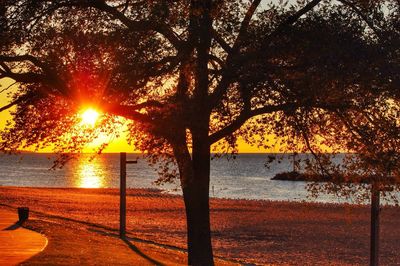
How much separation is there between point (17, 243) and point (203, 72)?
7144 mm

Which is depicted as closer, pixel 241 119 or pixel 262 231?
pixel 241 119

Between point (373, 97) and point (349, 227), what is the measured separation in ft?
87.4

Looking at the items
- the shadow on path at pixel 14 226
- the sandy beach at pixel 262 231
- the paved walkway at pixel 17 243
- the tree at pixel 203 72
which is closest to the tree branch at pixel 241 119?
the tree at pixel 203 72

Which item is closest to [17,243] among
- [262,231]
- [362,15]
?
[362,15]

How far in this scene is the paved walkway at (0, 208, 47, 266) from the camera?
51.2ft

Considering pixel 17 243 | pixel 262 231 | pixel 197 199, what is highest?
pixel 197 199

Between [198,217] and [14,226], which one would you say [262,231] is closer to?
[14,226]

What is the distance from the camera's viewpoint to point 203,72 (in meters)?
15.3

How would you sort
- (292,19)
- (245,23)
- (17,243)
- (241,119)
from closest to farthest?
(292,19), (245,23), (241,119), (17,243)

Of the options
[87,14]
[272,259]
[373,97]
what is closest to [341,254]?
[272,259]

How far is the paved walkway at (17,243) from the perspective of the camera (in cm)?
1559

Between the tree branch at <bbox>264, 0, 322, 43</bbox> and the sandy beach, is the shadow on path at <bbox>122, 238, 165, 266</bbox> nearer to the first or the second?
the sandy beach

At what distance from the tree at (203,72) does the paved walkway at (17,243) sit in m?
2.55

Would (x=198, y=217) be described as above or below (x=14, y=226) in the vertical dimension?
above
